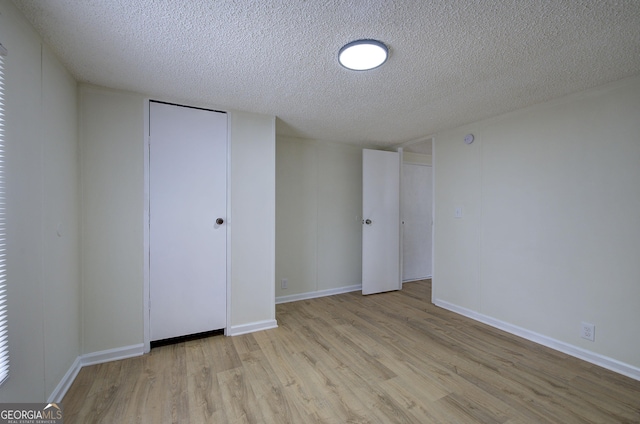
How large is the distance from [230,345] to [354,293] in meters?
2.06

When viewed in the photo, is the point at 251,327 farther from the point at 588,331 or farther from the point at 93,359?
the point at 588,331

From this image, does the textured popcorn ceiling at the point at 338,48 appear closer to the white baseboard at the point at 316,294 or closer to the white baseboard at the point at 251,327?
the white baseboard at the point at 251,327

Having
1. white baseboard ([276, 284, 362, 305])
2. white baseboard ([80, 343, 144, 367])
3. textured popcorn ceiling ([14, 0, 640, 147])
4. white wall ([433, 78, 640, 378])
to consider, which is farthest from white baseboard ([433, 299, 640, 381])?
white baseboard ([80, 343, 144, 367])

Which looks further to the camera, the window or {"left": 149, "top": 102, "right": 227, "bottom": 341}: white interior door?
{"left": 149, "top": 102, "right": 227, "bottom": 341}: white interior door

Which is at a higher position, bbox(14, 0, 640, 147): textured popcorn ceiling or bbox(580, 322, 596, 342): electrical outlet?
bbox(14, 0, 640, 147): textured popcorn ceiling

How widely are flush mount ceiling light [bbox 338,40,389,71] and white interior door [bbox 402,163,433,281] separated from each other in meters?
3.01

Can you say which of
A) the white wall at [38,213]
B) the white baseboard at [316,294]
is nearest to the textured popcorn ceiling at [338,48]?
the white wall at [38,213]

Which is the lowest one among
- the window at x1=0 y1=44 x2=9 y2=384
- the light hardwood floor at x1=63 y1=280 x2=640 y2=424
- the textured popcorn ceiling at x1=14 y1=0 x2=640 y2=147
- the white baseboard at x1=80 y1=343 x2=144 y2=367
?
the light hardwood floor at x1=63 y1=280 x2=640 y2=424

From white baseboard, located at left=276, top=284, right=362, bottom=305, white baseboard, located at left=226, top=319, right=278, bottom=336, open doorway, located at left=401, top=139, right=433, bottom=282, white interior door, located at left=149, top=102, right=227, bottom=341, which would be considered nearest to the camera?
white interior door, located at left=149, top=102, right=227, bottom=341

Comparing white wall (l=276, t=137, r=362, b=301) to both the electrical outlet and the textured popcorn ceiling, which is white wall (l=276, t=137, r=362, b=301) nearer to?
the textured popcorn ceiling

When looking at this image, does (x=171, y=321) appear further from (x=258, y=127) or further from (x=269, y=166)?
(x=258, y=127)

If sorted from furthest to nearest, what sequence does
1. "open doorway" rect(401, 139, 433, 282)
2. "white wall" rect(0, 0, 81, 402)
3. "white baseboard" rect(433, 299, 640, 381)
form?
"open doorway" rect(401, 139, 433, 282) → "white baseboard" rect(433, 299, 640, 381) → "white wall" rect(0, 0, 81, 402)

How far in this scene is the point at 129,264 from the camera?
2.22 metres

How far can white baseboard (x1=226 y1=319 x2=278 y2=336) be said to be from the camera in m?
2.60
